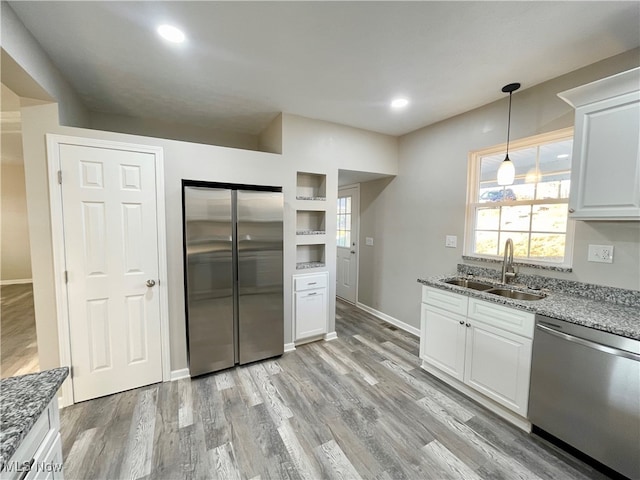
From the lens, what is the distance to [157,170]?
2.28 m

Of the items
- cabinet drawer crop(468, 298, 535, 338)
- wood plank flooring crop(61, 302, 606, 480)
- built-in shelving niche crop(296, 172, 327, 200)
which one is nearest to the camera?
wood plank flooring crop(61, 302, 606, 480)

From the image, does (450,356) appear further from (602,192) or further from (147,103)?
(147,103)

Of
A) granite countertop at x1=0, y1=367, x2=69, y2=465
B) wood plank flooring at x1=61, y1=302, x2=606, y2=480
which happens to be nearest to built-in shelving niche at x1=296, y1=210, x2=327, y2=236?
wood plank flooring at x1=61, y1=302, x2=606, y2=480

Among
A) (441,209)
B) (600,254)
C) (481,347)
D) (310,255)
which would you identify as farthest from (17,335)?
(600,254)

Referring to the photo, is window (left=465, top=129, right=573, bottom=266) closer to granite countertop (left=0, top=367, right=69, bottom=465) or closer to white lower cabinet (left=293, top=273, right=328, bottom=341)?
white lower cabinet (left=293, top=273, right=328, bottom=341)

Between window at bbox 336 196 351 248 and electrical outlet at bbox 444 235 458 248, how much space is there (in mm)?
1943

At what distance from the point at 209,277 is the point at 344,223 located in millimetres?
2960

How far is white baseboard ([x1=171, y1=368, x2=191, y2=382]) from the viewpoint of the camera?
245 cm

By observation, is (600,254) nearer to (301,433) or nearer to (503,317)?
(503,317)

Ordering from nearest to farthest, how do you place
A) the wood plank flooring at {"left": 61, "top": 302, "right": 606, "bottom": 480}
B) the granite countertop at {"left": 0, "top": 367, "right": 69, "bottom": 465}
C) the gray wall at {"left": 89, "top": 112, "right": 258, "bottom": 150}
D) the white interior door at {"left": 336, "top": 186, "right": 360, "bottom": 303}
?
the granite countertop at {"left": 0, "top": 367, "right": 69, "bottom": 465}
the wood plank flooring at {"left": 61, "top": 302, "right": 606, "bottom": 480}
the gray wall at {"left": 89, "top": 112, "right": 258, "bottom": 150}
the white interior door at {"left": 336, "top": 186, "right": 360, "bottom": 303}

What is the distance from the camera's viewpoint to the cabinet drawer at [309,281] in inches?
119

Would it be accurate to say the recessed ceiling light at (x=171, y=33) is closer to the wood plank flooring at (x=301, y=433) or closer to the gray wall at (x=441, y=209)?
the gray wall at (x=441, y=209)

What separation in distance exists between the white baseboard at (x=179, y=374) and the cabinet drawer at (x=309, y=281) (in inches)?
52.3

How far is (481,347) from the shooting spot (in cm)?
211
